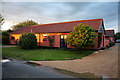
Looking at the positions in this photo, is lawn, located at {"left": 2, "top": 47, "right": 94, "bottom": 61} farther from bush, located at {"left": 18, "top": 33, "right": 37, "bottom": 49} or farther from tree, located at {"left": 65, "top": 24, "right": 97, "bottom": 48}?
bush, located at {"left": 18, "top": 33, "right": 37, "bottom": 49}

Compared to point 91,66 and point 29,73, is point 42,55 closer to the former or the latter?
point 29,73

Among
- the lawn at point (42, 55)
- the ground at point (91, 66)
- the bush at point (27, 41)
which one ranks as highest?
the bush at point (27, 41)

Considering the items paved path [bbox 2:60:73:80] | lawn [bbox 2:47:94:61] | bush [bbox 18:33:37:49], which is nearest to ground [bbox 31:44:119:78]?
paved path [bbox 2:60:73:80]

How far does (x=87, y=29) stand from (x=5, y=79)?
8.53 m

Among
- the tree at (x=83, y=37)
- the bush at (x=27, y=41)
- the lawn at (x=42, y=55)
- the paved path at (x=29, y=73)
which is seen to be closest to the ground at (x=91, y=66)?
the paved path at (x=29, y=73)

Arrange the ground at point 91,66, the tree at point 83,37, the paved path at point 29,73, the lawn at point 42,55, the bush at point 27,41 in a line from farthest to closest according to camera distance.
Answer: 1. the bush at point 27,41
2. the tree at point 83,37
3. the lawn at point 42,55
4. the ground at point 91,66
5. the paved path at point 29,73

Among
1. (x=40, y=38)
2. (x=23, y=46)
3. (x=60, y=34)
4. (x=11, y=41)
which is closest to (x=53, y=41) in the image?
(x=60, y=34)

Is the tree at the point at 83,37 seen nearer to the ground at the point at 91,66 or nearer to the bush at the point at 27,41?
the ground at the point at 91,66

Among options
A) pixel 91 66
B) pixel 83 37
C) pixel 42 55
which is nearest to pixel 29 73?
pixel 91 66

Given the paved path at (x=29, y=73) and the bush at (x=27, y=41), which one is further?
the bush at (x=27, y=41)

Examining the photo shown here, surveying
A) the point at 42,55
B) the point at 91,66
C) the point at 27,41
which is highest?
the point at 27,41

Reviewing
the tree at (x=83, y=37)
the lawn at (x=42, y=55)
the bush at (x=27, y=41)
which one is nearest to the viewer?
the lawn at (x=42, y=55)

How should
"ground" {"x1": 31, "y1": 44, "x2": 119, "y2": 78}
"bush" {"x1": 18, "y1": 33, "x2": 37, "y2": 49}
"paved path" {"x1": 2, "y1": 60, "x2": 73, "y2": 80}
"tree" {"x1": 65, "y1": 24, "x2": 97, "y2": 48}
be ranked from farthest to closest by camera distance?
"bush" {"x1": 18, "y1": 33, "x2": 37, "y2": 49}
"tree" {"x1": 65, "y1": 24, "x2": 97, "y2": 48}
"ground" {"x1": 31, "y1": 44, "x2": 119, "y2": 78}
"paved path" {"x1": 2, "y1": 60, "x2": 73, "y2": 80}

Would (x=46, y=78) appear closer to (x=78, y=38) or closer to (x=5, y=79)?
(x=5, y=79)
